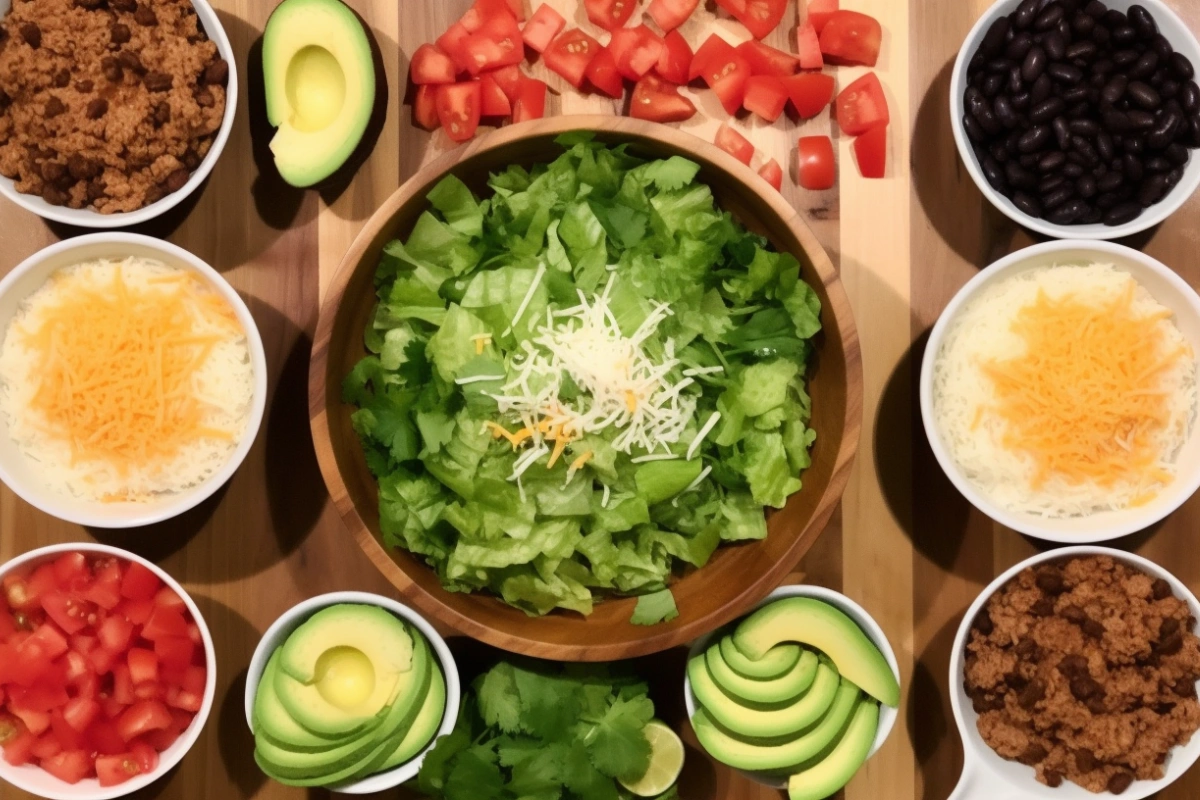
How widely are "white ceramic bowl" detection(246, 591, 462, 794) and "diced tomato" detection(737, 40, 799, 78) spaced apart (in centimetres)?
147

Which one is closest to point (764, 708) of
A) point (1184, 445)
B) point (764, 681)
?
point (764, 681)

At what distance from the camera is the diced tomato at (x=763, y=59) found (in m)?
2.39

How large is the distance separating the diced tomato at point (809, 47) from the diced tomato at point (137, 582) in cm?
189

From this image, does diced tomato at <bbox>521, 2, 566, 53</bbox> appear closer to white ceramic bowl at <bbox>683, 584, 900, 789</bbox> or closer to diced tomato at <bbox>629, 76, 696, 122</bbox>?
diced tomato at <bbox>629, 76, 696, 122</bbox>

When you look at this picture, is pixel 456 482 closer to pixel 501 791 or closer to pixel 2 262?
pixel 501 791

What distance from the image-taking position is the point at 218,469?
7.24ft

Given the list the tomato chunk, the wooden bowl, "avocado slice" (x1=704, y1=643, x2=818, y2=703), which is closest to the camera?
the wooden bowl

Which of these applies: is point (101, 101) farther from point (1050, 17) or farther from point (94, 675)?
point (1050, 17)

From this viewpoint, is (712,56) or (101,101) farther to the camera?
(712,56)

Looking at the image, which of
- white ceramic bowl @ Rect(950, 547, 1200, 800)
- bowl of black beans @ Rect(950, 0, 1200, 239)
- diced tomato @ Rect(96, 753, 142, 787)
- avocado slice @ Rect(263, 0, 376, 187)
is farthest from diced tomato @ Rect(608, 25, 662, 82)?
diced tomato @ Rect(96, 753, 142, 787)

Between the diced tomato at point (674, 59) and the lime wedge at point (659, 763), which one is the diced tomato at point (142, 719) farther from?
the diced tomato at point (674, 59)

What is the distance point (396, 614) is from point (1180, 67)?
211cm

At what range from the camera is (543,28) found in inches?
94.5

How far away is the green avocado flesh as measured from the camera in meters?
2.12
